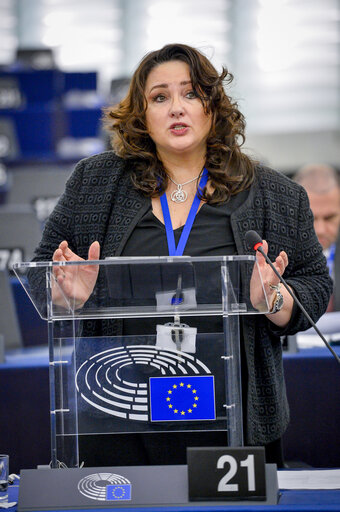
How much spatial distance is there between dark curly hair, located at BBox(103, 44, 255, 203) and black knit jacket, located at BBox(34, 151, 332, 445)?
1.4 inches

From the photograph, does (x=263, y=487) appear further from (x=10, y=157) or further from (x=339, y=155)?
(x=339, y=155)

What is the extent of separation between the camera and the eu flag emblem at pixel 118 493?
1.53 m

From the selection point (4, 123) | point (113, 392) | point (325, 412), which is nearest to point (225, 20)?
point (4, 123)


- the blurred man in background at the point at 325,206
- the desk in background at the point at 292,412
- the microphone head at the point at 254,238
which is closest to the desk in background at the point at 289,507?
the microphone head at the point at 254,238

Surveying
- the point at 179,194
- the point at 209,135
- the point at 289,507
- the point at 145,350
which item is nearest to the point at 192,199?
the point at 179,194

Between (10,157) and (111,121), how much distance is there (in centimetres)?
489

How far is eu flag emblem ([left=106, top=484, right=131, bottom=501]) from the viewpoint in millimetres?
1530

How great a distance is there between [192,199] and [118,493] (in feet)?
2.63

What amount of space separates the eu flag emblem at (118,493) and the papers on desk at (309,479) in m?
0.31

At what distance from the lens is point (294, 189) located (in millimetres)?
2115

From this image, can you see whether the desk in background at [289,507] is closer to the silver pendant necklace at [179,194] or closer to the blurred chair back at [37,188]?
the silver pendant necklace at [179,194]

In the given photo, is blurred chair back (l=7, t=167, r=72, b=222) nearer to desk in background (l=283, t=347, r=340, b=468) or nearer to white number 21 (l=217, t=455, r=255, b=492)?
desk in background (l=283, t=347, r=340, b=468)

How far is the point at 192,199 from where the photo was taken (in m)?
2.09

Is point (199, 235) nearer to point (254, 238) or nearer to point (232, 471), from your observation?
point (254, 238)
